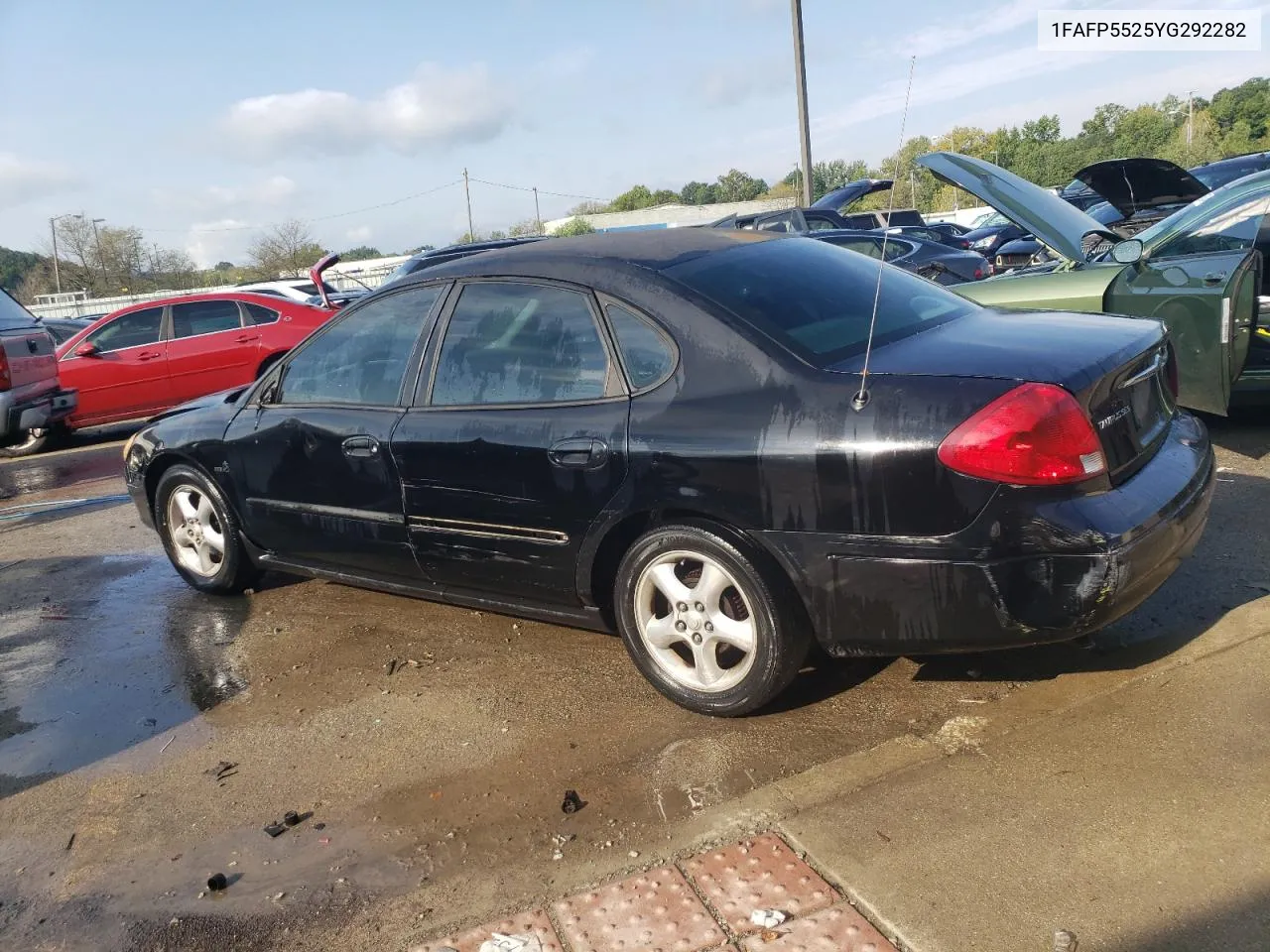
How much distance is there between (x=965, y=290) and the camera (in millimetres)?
6648

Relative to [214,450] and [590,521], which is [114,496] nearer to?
[214,450]

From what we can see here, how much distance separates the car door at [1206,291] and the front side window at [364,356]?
12.4 ft

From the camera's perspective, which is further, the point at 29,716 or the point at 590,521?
the point at 29,716

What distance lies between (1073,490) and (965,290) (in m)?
4.15

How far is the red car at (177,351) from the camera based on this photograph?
11148 millimetres

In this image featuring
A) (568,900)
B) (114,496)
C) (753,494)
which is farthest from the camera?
(114,496)

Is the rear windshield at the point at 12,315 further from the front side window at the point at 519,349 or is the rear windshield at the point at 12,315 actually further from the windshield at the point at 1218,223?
the windshield at the point at 1218,223

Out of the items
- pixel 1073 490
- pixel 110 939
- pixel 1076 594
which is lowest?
pixel 110 939

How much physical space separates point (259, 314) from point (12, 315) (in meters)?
2.33

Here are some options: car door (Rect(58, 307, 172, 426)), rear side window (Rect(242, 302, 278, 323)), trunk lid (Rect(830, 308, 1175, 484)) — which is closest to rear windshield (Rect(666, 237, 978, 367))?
trunk lid (Rect(830, 308, 1175, 484))

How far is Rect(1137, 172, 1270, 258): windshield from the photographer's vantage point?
221 inches

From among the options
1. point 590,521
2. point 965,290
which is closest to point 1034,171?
point 965,290

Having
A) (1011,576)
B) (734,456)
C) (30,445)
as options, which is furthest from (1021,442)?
(30,445)

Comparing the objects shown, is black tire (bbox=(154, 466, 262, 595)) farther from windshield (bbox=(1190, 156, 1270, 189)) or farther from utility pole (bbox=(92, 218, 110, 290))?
utility pole (bbox=(92, 218, 110, 290))
